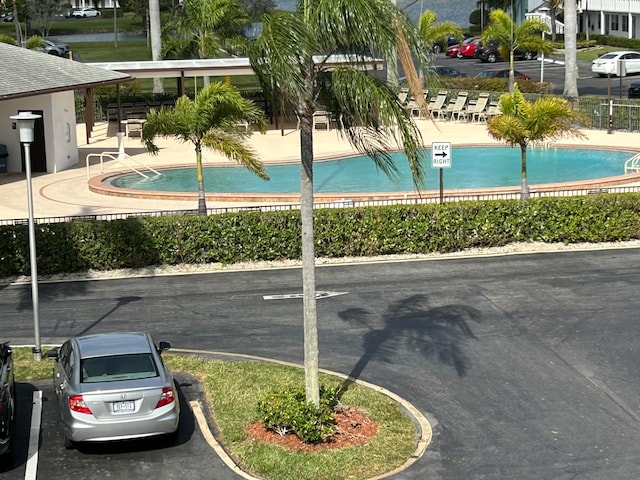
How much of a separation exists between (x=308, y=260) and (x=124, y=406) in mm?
3178

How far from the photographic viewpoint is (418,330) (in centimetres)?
2066

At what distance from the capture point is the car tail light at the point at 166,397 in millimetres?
14698

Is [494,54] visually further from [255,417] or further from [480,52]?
[255,417]

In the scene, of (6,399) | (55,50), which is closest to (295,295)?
(6,399)

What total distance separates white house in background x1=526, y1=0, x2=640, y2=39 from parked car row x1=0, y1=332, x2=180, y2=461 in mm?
75176

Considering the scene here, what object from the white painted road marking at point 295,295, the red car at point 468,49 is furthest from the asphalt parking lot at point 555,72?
the white painted road marking at point 295,295

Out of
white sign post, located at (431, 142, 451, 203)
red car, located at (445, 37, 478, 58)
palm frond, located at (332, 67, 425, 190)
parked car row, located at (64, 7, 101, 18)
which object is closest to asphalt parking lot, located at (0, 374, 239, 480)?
palm frond, located at (332, 67, 425, 190)

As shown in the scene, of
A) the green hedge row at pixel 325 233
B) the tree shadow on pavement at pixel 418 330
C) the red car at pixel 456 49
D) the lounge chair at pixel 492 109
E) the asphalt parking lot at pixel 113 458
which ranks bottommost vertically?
the asphalt parking lot at pixel 113 458

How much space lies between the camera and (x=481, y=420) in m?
16.1

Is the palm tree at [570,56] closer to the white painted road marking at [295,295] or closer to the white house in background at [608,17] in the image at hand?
the white painted road marking at [295,295]

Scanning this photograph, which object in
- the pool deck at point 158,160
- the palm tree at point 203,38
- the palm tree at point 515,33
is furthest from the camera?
the palm tree at point 515,33

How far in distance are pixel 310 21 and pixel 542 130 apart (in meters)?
14.7

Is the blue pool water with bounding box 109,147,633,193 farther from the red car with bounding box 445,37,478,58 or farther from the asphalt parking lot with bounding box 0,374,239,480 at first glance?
the red car with bounding box 445,37,478,58

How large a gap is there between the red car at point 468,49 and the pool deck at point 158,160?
31.9 meters
